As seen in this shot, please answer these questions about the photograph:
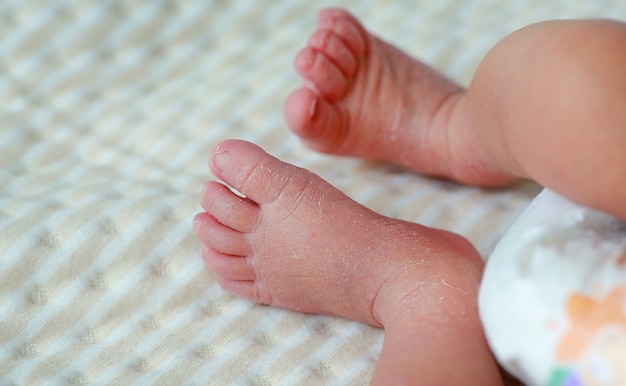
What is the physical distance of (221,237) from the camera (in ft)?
2.28

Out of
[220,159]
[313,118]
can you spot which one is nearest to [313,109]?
[313,118]

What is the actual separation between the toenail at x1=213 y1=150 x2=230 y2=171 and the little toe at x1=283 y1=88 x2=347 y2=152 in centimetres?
16

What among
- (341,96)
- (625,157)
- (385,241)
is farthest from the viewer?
(341,96)

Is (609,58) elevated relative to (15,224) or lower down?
elevated

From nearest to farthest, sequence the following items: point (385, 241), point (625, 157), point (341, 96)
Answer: point (625, 157) < point (385, 241) < point (341, 96)

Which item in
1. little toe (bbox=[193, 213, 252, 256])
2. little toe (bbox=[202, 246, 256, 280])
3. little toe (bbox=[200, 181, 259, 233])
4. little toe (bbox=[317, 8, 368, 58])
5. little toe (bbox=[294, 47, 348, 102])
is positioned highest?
little toe (bbox=[317, 8, 368, 58])

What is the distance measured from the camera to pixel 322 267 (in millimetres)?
665

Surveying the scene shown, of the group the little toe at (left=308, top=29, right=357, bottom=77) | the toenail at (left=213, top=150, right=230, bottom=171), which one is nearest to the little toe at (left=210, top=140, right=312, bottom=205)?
the toenail at (left=213, top=150, right=230, bottom=171)

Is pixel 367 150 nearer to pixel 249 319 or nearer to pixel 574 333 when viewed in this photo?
pixel 249 319

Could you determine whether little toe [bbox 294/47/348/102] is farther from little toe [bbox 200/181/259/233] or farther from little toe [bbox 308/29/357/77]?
little toe [bbox 200/181/259/233]

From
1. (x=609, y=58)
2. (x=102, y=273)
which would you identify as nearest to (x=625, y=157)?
(x=609, y=58)

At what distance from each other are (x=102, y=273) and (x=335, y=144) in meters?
0.29

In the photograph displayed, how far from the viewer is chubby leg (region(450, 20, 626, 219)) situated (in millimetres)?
480

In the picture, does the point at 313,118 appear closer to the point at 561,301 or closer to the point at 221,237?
the point at 221,237
